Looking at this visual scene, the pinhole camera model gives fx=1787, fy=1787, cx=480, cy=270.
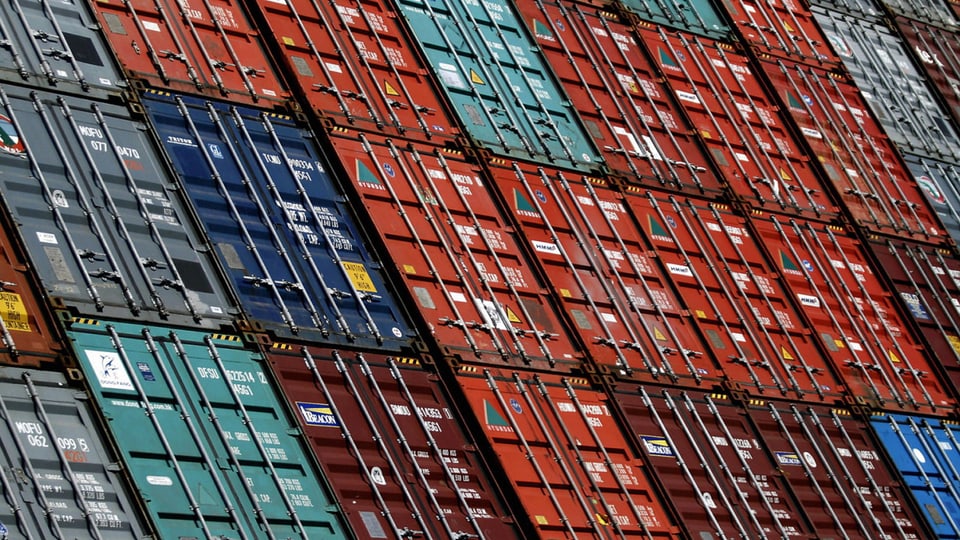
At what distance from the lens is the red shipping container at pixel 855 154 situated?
27453 millimetres

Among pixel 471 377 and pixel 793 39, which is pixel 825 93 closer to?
pixel 793 39

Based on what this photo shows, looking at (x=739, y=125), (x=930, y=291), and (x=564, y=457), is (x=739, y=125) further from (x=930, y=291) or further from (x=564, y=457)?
(x=564, y=457)

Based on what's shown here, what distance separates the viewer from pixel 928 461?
78.3 feet

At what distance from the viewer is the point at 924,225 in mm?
28031

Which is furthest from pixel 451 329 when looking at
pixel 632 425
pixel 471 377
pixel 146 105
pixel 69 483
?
pixel 69 483

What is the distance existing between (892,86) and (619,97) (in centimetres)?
Result: 727

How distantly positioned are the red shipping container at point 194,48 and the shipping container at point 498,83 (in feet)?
8.97

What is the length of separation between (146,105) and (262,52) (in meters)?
2.40

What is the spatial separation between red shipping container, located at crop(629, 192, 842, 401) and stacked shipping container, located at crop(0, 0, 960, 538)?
6cm

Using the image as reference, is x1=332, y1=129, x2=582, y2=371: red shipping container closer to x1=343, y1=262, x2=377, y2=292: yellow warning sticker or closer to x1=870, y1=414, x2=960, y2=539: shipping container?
x1=343, y1=262, x2=377, y2=292: yellow warning sticker

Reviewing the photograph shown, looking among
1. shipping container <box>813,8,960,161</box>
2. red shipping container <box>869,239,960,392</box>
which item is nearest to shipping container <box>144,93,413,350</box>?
red shipping container <box>869,239,960,392</box>

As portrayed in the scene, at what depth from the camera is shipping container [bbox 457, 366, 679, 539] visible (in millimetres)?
19203

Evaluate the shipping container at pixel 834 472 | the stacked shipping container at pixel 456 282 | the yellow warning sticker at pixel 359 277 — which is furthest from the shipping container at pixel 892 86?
the yellow warning sticker at pixel 359 277

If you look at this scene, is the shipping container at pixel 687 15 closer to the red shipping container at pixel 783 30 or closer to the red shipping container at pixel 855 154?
the red shipping container at pixel 783 30
